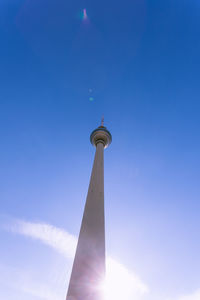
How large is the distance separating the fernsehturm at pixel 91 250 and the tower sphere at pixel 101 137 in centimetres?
908

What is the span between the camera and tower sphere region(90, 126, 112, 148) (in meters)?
45.7

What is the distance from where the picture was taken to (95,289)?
23109mm

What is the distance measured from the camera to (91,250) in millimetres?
26469

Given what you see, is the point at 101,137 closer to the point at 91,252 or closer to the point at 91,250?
the point at 91,250

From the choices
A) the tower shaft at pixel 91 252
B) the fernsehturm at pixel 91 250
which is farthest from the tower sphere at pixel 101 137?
the tower shaft at pixel 91 252

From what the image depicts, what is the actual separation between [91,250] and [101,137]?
24.5 metres

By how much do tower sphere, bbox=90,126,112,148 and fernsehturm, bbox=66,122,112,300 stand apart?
29.8ft

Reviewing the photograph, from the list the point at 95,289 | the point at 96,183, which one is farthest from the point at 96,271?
the point at 96,183

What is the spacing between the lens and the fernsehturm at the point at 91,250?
22734 millimetres

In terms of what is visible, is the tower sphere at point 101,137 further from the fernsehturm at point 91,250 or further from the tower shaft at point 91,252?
the tower shaft at point 91,252

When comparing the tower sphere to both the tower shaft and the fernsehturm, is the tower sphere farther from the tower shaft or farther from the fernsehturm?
the tower shaft

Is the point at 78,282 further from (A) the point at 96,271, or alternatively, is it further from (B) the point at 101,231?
(B) the point at 101,231

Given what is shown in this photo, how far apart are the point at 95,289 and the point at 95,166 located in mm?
19425

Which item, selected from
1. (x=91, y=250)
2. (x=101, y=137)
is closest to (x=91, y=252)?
(x=91, y=250)
